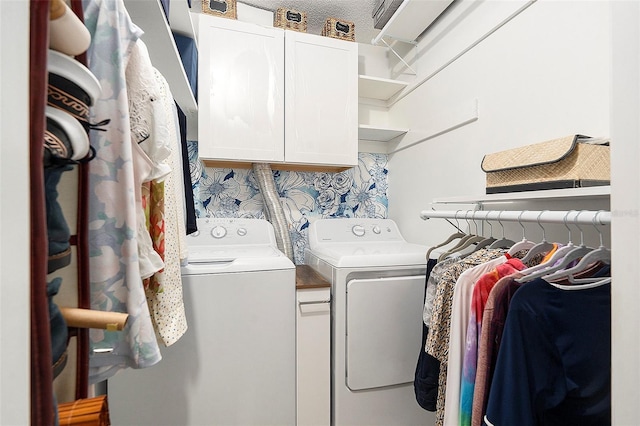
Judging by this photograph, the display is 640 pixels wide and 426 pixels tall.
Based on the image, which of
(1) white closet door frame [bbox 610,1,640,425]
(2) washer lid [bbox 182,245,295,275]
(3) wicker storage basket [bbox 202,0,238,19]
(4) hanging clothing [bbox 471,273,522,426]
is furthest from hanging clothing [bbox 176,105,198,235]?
(1) white closet door frame [bbox 610,1,640,425]

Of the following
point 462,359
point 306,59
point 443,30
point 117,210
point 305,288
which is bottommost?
point 462,359

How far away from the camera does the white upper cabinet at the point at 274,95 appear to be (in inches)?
67.2

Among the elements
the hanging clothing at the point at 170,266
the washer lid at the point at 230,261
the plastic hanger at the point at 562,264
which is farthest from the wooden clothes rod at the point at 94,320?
the plastic hanger at the point at 562,264

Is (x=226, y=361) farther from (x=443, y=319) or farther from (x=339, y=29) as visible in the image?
(x=339, y=29)

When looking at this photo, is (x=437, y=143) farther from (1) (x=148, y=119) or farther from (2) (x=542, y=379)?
(1) (x=148, y=119)

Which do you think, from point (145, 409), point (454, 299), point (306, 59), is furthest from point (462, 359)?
point (306, 59)

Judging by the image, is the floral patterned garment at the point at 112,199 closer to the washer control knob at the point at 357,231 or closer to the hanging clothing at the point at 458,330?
the hanging clothing at the point at 458,330

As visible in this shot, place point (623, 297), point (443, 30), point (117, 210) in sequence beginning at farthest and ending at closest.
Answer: point (443, 30) < point (117, 210) < point (623, 297)

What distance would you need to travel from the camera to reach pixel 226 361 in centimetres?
125

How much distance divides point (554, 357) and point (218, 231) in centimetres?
170

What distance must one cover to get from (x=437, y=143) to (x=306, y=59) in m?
1.02

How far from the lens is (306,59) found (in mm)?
1861
